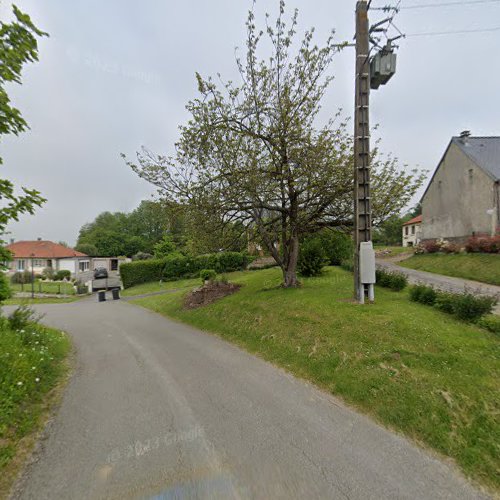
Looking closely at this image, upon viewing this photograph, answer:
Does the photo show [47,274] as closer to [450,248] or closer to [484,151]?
[450,248]

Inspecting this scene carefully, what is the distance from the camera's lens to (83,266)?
42281 mm

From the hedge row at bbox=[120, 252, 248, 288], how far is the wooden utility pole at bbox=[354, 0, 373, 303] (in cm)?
1996

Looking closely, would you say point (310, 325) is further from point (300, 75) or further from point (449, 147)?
point (449, 147)

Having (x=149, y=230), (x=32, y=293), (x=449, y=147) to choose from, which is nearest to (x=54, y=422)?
(x=32, y=293)

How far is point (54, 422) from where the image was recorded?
3500 mm

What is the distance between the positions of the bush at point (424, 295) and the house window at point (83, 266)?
45.6 m

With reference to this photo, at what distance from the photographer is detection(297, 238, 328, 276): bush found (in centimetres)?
1345

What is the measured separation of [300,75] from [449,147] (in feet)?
68.8

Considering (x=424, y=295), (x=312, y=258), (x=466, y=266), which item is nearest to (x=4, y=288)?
(x=424, y=295)

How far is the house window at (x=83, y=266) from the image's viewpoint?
1613 inches

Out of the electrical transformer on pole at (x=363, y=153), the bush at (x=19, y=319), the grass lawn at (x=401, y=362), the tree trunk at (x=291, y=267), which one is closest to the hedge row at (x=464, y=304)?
the grass lawn at (x=401, y=362)

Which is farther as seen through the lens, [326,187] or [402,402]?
Result: [326,187]

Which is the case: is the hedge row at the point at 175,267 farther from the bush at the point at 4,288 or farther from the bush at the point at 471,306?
the bush at the point at 471,306

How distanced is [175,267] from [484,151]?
28.3 meters
